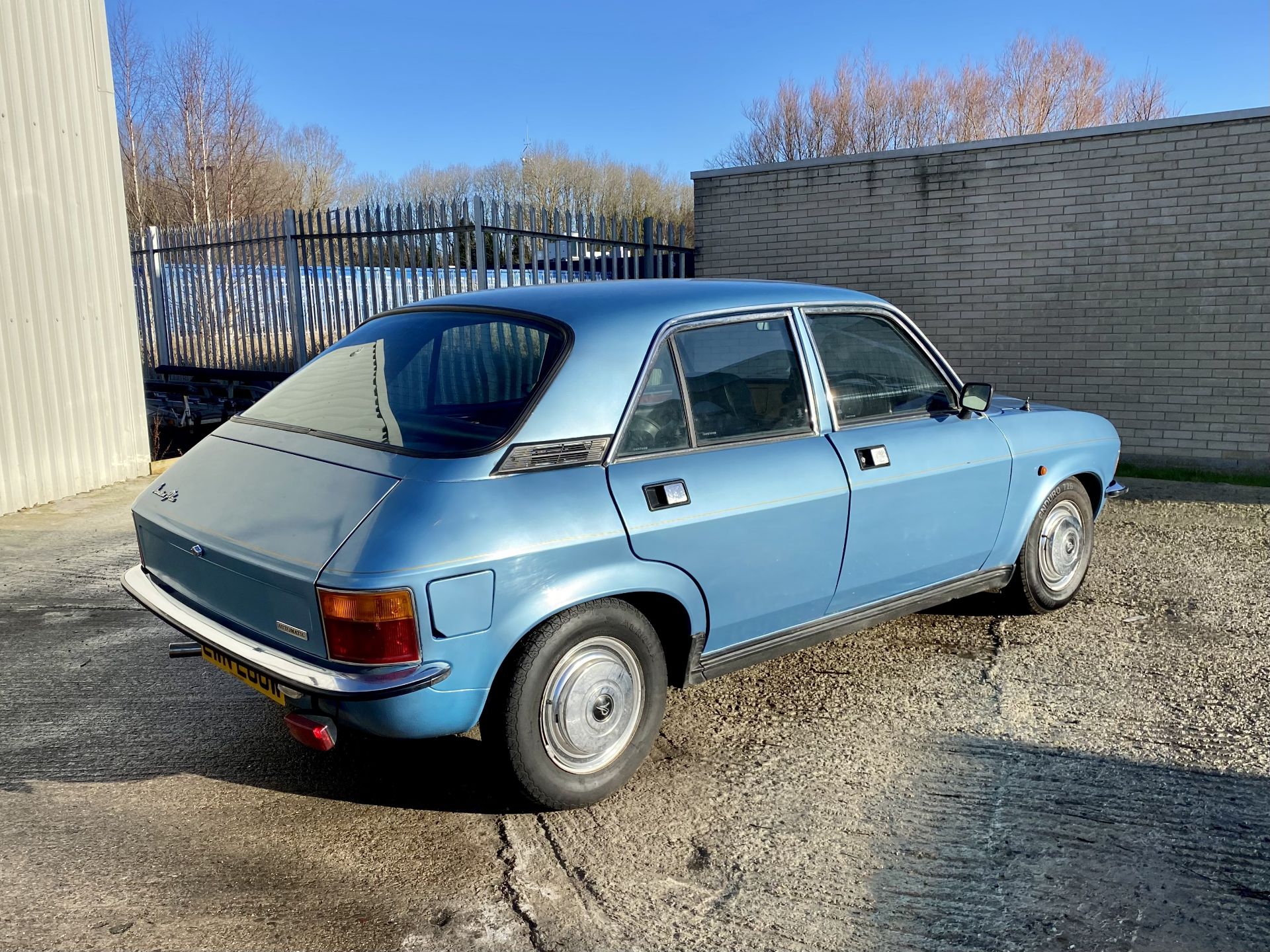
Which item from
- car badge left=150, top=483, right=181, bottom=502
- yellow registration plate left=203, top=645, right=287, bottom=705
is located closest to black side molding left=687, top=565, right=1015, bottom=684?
yellow registration plate left=203, top=645, right=287, bottom=705

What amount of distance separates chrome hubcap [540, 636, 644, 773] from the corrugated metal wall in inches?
254

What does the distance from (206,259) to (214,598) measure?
11145mm

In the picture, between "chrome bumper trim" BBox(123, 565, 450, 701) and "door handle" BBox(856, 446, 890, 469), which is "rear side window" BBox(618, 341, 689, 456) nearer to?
"door handle" BBox(856, 446, 890, 469)

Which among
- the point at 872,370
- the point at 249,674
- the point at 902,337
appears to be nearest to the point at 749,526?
the point at 872,370

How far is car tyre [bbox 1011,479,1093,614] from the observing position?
484 cm

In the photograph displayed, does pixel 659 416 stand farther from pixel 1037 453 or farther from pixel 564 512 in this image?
pixel 1037 453

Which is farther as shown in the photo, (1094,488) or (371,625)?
(1094,488)

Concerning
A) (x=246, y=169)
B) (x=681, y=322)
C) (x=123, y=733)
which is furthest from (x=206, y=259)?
(x=246, y=169)

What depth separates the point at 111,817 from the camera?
3203 millimetres

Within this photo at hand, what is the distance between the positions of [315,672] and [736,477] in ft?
5.05

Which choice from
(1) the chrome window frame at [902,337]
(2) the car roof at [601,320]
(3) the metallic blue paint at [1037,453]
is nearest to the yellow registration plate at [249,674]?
(2) the car roof at [601,320]

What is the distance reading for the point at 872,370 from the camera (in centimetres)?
417

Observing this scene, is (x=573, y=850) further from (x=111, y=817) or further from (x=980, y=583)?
(x=980, y=583)

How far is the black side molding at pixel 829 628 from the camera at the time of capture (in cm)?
349
